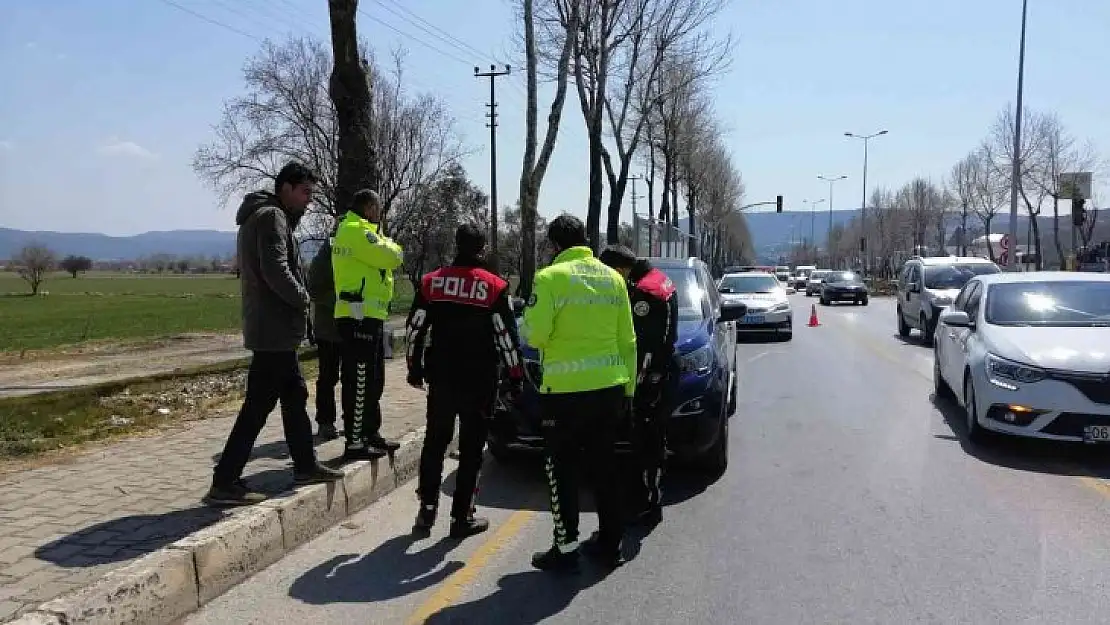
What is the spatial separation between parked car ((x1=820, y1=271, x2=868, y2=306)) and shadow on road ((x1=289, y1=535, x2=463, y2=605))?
3419cm

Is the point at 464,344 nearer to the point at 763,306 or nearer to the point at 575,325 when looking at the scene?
the point at 575,325

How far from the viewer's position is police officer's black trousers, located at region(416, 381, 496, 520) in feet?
16.9

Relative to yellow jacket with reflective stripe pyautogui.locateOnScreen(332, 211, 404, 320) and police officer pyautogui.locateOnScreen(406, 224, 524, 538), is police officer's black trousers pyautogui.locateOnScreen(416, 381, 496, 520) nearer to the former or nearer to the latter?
police officer pyautogui.locateOnScreen(406, 224, 524, 538)

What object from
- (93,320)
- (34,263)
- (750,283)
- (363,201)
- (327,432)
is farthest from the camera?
(34,263)

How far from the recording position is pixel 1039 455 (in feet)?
24.4

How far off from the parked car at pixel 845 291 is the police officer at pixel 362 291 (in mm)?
33351

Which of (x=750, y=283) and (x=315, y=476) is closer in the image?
(x=315, y=476)

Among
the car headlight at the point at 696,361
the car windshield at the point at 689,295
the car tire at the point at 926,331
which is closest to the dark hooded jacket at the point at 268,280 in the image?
the car headlight at the point at 696,361

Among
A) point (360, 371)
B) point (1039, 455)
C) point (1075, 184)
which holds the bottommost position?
point (1039, 455)

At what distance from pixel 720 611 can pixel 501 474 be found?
312 cm

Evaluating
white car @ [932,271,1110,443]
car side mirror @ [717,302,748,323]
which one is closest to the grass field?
car side mirror @ [717,302,748,323]

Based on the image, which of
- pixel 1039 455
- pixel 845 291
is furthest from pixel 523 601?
pixel 845 291

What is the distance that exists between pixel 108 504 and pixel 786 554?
4.05 metres

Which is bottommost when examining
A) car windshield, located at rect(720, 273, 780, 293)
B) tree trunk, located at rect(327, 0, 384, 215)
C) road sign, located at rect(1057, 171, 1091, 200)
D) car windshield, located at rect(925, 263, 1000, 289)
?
car windshield, located at rect(720, 273, 780, 293)
